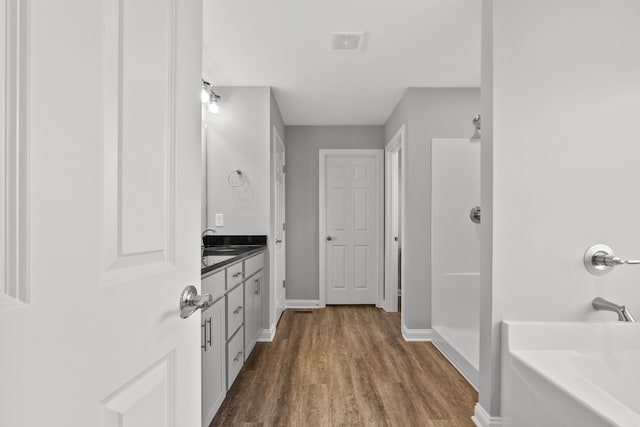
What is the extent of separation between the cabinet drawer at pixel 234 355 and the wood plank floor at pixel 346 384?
0.15m

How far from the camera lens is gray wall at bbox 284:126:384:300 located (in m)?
4.88

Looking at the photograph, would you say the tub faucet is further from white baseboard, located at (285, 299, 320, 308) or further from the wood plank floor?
white baseboard, located at (285, 299, 320, 308)

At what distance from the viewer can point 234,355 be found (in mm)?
2338

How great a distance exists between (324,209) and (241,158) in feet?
5.49

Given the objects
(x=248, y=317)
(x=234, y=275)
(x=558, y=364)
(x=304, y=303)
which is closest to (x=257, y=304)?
(x=248, y=317)

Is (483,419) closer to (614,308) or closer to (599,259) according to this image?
(614,308)

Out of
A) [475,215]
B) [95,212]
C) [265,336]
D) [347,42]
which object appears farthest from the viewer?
[265,336]

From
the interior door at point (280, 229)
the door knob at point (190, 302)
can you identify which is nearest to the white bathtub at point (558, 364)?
the door knob at point (190, 302)

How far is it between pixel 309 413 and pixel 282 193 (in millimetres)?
2915

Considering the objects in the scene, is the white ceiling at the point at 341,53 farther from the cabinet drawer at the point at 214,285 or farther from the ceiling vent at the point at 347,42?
the cabinet drawer at the point at 214,285

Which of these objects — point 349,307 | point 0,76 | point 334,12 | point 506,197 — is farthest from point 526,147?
point 349,307

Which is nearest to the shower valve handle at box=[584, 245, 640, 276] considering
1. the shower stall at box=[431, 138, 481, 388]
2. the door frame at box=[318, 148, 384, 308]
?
the shower stall at box=[431, 138, 481, 388]

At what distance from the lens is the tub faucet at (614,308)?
1.70 m

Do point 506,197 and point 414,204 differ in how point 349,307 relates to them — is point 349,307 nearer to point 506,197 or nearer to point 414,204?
point 414,204
